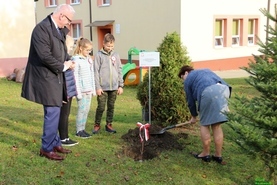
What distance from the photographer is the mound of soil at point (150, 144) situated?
16.8 feet

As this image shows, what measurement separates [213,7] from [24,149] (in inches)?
576

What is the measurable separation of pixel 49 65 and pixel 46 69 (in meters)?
0.13

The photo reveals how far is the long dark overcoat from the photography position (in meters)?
4.35

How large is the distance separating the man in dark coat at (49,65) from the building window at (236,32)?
16.5 m

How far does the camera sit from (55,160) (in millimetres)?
4777

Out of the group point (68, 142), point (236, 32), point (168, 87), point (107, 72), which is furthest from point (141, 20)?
point (68, 142)

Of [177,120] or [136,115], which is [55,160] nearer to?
[177,120]

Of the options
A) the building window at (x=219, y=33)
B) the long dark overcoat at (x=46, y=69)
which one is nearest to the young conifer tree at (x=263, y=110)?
the long dark overcoat at (x=46, y=69)

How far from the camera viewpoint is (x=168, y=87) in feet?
20.5

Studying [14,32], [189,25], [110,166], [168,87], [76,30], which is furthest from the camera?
[76,30]

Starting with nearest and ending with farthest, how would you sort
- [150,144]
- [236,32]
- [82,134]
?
[150,144] < [82,134] < [236,32]

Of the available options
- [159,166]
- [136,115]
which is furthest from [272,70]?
[136,115]

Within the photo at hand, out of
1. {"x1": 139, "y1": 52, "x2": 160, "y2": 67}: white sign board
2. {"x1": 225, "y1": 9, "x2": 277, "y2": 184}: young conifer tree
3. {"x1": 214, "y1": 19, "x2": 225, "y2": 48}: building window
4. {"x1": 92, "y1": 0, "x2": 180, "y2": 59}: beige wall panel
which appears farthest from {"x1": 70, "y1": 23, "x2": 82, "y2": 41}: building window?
{"x1": 225, "y1": 9, "x2": 277, "y2": 184}: young conifer tree

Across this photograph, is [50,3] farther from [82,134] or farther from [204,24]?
[82,134]
